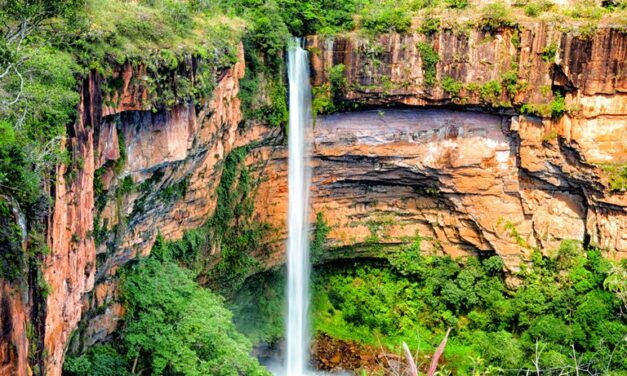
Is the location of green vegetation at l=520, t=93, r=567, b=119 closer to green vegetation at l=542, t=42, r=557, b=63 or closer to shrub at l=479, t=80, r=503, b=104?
shrub at l=479, t=80, r=503, b=104

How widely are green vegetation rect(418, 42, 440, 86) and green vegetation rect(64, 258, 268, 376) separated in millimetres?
9075

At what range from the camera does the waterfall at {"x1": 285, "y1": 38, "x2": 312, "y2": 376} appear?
18609 millimetres

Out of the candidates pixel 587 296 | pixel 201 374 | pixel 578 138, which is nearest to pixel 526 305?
pixel 587 296

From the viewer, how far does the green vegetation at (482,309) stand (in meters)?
17.9

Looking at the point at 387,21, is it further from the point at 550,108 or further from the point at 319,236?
the point at 319,236

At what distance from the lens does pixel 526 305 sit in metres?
19.8

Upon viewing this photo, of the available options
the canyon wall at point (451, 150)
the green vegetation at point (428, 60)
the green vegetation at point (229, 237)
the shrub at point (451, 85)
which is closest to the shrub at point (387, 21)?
the canyon wall at point (451, 150)

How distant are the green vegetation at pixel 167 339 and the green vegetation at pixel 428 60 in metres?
9.08

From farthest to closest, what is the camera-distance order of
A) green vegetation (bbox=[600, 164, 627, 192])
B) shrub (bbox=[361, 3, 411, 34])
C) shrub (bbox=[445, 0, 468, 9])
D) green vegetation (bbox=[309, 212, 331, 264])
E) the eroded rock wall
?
green vegetation (bbox=[309, 212, 331, 264]) → shrub (bbox=[445, 0, 468, 9]) → shrub (bbox=[361, 3, 411, 34]) → green vegetation (bbox=[600, 164, 627, 192]) → the eroded rock wall

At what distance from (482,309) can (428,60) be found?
7.48 meters

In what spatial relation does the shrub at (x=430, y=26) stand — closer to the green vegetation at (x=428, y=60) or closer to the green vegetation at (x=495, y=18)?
the green vegetation at (x=428, y=60)

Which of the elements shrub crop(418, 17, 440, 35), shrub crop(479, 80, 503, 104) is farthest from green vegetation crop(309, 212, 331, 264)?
shrub crop(418, 17, 440, 35)

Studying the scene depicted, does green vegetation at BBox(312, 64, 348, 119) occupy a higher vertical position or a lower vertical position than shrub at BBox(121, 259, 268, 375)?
higher

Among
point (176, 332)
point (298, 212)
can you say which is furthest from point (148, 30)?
point (298, 212)
